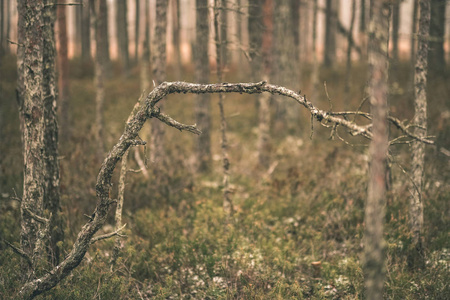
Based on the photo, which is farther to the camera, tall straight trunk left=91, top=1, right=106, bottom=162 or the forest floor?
tall straight trunk left=91, top=1, right=106, bottom=162

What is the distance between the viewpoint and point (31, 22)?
14.3 feet

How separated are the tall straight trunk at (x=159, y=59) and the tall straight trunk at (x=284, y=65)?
5825 mm

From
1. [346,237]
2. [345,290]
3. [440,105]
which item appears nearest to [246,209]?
[346,237]

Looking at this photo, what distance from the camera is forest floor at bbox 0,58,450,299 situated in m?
4.66

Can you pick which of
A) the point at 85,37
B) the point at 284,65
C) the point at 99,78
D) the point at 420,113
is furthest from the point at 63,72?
the point at 85,37

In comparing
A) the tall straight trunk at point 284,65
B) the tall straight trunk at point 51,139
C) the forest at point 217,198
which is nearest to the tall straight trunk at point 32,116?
the forest at point 217,198

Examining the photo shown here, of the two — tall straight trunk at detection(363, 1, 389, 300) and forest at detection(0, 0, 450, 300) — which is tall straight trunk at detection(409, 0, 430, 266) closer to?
forest at detection(0, 0, 450, 300)

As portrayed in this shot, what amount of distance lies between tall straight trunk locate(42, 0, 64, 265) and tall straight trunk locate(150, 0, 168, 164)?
3.05 metres

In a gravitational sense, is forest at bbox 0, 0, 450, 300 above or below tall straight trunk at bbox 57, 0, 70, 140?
below

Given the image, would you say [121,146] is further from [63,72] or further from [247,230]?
[63,72]

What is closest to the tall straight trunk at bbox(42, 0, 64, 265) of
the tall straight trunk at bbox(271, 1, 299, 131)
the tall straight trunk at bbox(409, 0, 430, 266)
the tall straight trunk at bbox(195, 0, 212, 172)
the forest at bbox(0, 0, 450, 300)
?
the forest at bbox(0, 0, 450, 300)

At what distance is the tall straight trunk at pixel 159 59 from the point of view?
8.17m

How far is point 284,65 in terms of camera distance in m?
14.6

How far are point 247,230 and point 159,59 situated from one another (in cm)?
478
